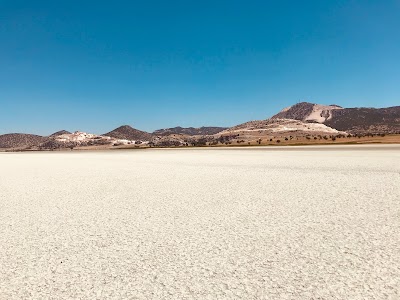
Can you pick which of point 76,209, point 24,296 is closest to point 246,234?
point 24,296

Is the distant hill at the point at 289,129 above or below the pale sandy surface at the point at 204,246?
above

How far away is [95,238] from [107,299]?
3.08m

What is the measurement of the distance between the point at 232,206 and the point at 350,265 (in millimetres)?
5321

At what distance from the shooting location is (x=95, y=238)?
25.1 feet

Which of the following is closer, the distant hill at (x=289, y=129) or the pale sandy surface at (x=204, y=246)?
the pale sandy surface at (x=204, y=246)

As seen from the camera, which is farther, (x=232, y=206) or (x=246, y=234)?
(x=232, y=206)

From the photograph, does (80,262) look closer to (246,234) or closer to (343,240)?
(246,234)

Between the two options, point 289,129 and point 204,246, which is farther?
point 289,129

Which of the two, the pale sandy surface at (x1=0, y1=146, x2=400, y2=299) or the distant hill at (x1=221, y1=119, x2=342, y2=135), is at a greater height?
the distant hill at (x1=221, y1=119, x2=342, y2=135)

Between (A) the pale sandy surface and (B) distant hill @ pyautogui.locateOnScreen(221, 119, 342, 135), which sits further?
(B) distant hill @ pyautogui.locateOnScreen(221, 119, 342, 135)

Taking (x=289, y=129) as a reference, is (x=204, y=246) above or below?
below

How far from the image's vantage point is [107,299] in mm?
4773

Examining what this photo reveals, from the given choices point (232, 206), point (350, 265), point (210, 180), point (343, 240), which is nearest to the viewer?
point (350, 265)

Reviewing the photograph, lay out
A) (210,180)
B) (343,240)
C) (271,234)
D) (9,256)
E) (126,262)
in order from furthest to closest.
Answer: (210,180) → (271,234) → (343,240) → (9,256) → (126,262)
